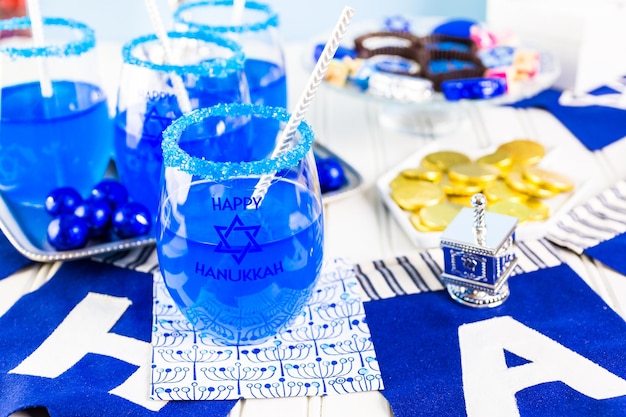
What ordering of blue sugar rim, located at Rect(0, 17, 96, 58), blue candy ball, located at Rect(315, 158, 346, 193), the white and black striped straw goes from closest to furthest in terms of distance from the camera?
1. the white and black striped straw
2. blue sugar rim, located at Rect(0, 17, 96, 58)
3. blue candy ball, located at Rect(315, 158, 346, 193)

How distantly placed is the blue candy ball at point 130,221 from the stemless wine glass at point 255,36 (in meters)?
0.19

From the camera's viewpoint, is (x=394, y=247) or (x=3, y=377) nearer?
(x=3, y=377)

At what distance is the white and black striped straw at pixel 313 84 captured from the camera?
619 millimetres

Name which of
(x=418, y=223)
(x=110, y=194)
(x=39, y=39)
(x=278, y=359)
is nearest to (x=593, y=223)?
(x=418, y=223)

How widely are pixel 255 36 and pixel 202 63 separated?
164 millimetres

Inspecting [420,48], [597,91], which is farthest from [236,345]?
[597,91]

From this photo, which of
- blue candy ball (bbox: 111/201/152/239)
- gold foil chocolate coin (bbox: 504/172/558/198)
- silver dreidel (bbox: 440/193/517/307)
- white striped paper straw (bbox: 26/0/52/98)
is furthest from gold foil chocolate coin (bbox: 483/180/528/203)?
white striped paper straw (bbox: 26/0/52/98)

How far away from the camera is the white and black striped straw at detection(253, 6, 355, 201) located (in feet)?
2.03

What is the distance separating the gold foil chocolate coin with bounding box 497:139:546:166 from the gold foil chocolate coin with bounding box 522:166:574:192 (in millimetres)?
24

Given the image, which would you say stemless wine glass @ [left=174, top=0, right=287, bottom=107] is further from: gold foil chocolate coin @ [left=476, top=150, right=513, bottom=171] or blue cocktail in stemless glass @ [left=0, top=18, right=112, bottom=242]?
gold foil chocolate coin @ [left=476, top=150, right=513, bottom=171]

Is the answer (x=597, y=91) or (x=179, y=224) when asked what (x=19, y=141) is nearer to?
(x=179, y=224)

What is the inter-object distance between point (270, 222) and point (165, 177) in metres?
0.10

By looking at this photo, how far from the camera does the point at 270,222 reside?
0.66 meters

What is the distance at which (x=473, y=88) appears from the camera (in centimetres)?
106
